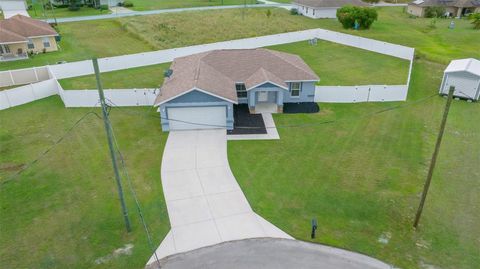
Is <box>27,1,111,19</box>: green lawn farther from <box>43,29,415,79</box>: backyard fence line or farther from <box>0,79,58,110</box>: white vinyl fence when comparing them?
<box>0,79,58,110</box>: white vinyl fence

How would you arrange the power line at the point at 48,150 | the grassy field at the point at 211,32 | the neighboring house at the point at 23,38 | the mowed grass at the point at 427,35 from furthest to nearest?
1. the grassy field at the point at 211,32
2. the mowed grass at the point at 427,35
3. the neighboring house at the point at 23,38
4. the power line at the point at 48,150

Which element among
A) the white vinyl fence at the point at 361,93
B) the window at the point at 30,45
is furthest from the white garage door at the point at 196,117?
the window at the point at 30,45

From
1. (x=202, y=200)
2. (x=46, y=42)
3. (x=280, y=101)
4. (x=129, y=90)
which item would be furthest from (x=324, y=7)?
(x=202, y=200)

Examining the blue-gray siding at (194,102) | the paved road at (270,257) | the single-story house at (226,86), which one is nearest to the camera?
the paved road at (270,257)

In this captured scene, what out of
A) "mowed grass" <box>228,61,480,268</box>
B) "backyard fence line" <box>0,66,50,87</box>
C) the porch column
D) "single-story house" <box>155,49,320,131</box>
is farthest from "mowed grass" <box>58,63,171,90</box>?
"mowed grass" <box>228,61,480,268</box>

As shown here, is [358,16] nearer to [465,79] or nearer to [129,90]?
[465,79]

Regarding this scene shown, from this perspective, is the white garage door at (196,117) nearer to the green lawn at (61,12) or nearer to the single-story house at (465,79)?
the single-story house at (465,79)
